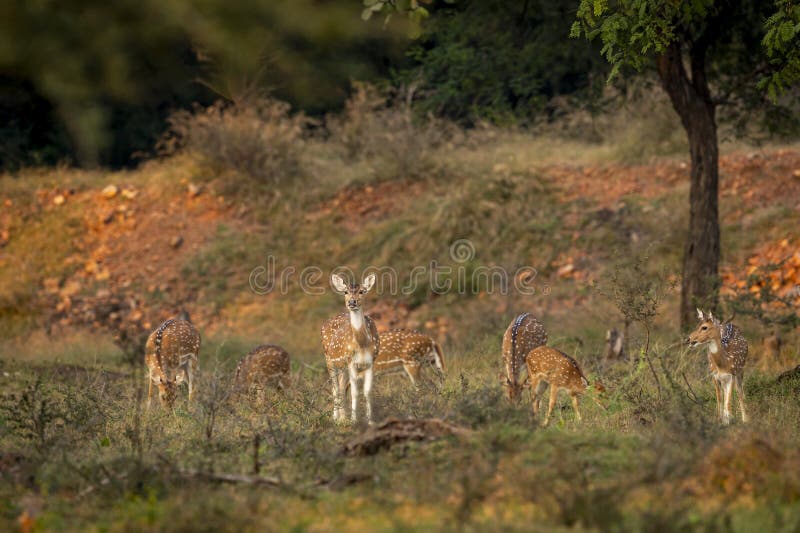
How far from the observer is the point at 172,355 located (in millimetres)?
12766

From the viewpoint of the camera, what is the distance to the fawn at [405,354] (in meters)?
12.0

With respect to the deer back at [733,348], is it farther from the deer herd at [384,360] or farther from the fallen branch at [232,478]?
the fallen branch at [232,478]

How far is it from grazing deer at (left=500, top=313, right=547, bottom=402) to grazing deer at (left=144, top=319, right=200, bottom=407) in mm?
3458

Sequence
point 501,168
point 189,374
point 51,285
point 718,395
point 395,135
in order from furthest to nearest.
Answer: point 395,135
point 51,285
point 501,168
point 189,374
point 718,395

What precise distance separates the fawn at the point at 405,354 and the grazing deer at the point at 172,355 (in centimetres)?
215

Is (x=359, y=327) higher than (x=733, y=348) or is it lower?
higher

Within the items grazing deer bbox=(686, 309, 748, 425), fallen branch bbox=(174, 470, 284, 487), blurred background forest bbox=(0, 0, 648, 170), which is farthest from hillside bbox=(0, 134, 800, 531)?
blurred background forest bbox=(0, 0, 648, 170)

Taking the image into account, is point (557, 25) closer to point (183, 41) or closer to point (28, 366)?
point (28, 366)

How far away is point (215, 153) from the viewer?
2300 cm

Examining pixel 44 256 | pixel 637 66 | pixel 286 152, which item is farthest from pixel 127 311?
pixel 637 66

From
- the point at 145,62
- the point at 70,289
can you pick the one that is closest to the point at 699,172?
the point at 70,289

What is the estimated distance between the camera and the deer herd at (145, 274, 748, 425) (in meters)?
10.7

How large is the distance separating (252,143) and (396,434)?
15.4 meters

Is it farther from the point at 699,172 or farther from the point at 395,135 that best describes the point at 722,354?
the point at 395,135
